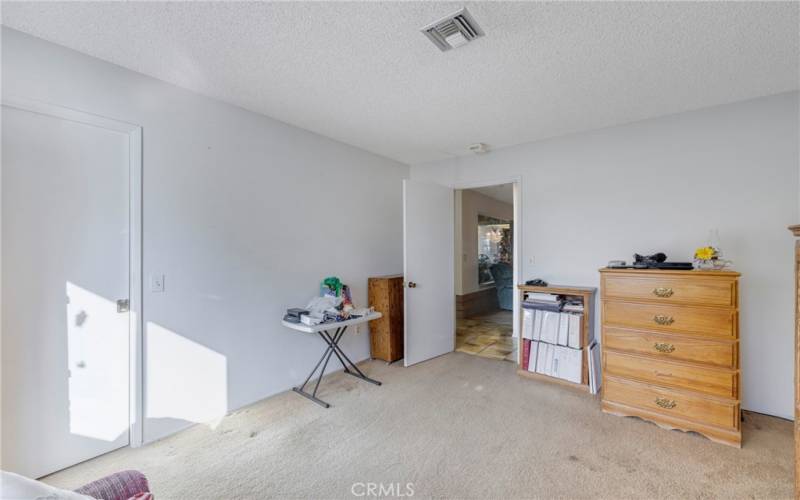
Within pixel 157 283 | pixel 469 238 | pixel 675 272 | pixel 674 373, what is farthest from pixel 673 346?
pixel 469 238

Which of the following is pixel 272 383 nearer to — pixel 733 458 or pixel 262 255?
pixel 262 255

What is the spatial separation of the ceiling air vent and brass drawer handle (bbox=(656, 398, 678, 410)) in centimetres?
271

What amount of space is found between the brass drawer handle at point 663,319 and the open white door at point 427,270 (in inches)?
82.6

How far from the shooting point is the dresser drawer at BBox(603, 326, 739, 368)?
7.19 ft

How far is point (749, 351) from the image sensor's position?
8.57ft

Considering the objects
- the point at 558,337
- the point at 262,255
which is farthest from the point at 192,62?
the point at 558,337

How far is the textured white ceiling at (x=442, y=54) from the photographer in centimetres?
166

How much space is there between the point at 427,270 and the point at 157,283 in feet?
8.30

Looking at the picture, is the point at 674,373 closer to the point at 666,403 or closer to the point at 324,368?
the point at 666,403

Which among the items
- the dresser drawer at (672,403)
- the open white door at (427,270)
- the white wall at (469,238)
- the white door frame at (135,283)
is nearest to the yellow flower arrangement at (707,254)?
the dresser drawer at (672,403)

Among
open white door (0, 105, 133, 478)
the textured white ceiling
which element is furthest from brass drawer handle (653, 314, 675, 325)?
open white door (0, 105, 133, 478)

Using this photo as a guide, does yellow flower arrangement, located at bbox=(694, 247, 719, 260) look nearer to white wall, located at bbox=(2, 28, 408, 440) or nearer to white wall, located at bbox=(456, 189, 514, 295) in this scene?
white wall, located at bbox=(2, 28, 408, 440)

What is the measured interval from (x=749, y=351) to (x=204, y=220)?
4.33m

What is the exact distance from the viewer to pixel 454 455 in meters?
2.07
